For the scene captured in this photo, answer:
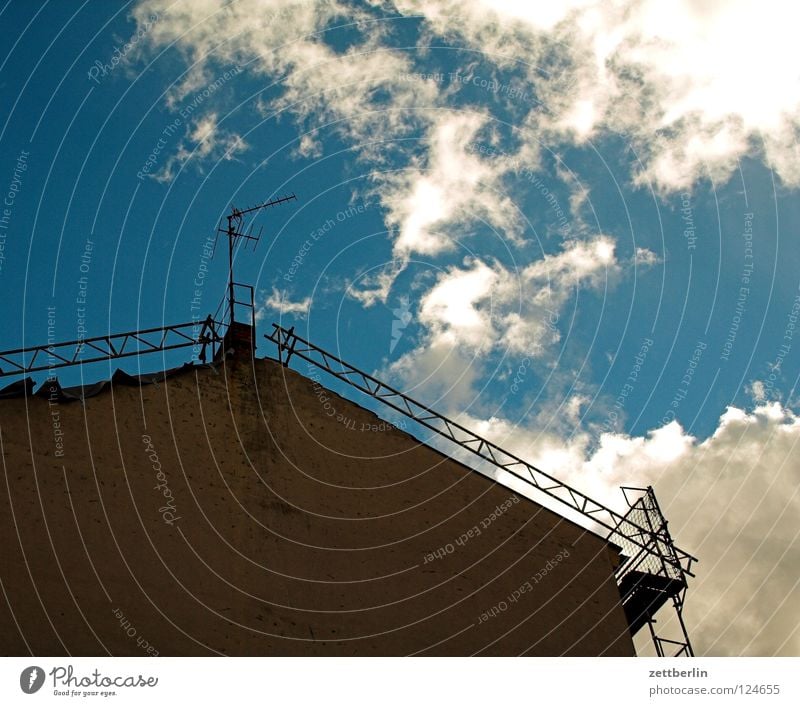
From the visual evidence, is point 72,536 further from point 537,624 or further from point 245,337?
point 537,624

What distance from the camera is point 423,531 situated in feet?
59.0

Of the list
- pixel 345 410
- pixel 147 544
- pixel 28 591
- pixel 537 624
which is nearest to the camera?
pixel 28 591

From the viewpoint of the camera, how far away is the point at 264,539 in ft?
53.9

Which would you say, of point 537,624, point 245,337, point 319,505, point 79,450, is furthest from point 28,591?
point 537,624

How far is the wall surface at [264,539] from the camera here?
14523 millimetres

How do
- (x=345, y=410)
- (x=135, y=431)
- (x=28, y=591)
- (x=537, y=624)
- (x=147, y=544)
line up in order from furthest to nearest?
(x=345, y=410) < (x=537, y=624) < (x=135, y=431) < (x=147, y=544) < (x=28, y=591)

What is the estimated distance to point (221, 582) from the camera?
15.5 meters

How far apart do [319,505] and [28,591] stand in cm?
546

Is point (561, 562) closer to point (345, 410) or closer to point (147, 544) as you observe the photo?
point (345, 410)

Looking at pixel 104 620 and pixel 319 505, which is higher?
pixel 319 505

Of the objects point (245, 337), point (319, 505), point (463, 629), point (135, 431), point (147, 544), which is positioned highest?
point (245, 337)

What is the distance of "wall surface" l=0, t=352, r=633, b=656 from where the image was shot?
1452 cm

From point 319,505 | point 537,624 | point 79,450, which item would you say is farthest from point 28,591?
point 537,624

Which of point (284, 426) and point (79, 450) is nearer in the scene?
point (79, 450)
